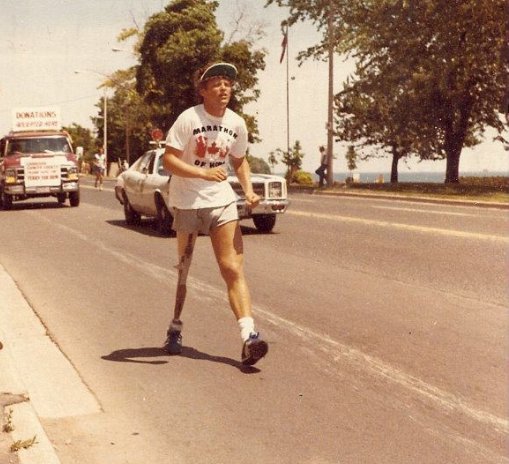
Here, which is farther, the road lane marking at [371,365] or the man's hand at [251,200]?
the man's hand at [251,200]

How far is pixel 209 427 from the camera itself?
4.75 meters

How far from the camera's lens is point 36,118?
26.5 meters

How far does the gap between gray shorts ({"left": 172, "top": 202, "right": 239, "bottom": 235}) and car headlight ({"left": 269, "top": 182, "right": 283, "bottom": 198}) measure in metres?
10.6

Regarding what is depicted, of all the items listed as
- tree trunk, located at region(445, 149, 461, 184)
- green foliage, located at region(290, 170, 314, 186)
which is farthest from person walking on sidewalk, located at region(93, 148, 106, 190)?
tree trunk, located at region(445, 149, 461, 184)

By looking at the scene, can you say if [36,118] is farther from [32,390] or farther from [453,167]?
[453,167]

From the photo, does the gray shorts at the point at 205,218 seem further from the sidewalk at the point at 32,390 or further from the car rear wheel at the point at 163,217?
the car rear wheel at the point at 163,217

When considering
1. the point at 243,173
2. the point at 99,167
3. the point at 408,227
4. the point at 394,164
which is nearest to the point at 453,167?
the point at 99,167

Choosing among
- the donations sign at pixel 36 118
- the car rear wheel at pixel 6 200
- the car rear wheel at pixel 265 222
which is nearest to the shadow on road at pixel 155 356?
the car rear wheel at pixel 265 222

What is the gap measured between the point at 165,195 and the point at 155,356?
32.6 ft

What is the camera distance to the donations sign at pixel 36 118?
26.3 m

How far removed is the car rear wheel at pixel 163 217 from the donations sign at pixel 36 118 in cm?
1099

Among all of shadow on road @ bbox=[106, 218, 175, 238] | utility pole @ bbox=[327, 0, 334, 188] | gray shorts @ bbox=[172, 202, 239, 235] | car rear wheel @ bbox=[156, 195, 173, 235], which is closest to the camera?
gray shorts @ bbox=[172, 202, 239, 235]

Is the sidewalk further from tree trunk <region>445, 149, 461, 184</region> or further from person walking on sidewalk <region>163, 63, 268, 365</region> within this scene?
tree trunk <region>445, 149, 461, 184</region>

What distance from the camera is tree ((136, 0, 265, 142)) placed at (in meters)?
54.9
